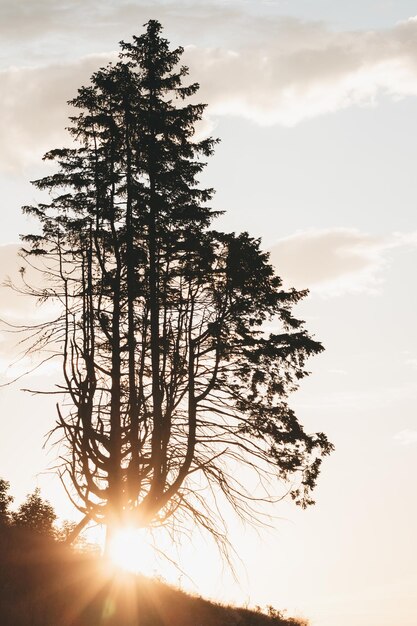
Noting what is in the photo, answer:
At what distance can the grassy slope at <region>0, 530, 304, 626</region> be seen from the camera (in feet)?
59.4

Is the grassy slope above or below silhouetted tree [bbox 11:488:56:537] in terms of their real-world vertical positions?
below

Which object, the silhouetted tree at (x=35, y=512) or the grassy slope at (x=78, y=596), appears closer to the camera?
the grassy slope at (x=78, y=596)

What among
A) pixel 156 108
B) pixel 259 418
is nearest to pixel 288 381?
pixel 259 418

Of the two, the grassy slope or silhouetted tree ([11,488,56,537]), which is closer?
the grassy slope

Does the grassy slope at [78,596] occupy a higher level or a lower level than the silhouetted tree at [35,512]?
lower

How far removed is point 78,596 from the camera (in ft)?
65.2

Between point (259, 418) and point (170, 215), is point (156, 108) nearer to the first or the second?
point (170, 215)

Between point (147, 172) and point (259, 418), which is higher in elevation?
point (147, 172)

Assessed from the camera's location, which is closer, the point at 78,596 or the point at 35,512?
the point at 78,596

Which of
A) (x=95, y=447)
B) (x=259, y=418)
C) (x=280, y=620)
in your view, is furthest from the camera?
(x=280, y=620)

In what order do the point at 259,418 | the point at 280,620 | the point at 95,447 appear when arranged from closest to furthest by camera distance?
1. the point at 95,447
2. the point at 259,418
3. the point at 280,620

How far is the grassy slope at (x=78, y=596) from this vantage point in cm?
1809

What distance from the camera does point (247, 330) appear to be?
25.4 metres

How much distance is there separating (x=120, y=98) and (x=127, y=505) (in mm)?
12767
